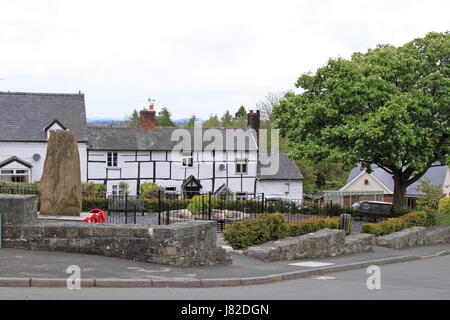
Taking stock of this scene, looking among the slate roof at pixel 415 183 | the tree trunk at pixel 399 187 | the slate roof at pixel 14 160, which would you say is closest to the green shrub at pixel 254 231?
the tree trunk at pixel 399 187

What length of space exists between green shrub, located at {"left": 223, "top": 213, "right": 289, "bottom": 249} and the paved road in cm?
312

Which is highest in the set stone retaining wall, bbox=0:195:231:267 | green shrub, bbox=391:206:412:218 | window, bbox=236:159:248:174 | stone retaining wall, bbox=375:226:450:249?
window, bbox=236:159:248:174

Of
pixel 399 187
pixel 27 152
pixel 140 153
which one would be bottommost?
pixel 399 187

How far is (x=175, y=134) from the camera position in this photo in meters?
49.7

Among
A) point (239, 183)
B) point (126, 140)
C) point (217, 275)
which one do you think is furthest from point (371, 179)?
point (217, 275)

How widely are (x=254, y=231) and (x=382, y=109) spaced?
11.5 metres

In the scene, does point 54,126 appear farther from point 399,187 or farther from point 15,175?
point 399,187

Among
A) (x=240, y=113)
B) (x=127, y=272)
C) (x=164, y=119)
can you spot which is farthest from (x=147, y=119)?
(x=240, y=113)

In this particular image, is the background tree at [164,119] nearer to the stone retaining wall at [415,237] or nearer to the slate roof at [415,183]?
the slate roof at [415,183]

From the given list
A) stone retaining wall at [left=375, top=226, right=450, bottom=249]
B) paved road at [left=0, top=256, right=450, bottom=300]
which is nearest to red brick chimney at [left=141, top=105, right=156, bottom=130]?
stone retaining wall at [left=375, top=226, right=450, bottom=249]

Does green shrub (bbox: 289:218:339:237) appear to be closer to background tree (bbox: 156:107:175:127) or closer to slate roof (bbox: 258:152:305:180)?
slate roof (bbox: 258:152:305:180)

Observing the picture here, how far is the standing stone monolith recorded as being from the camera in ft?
62.0

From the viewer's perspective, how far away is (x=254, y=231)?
18.1 meters

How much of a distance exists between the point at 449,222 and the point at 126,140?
2630 centimetres
